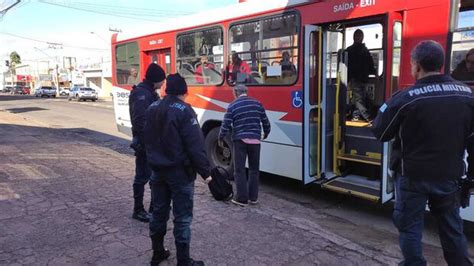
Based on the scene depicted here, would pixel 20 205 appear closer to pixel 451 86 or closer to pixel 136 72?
pixel 136 72

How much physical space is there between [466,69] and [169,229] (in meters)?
3.59

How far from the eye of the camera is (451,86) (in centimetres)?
288

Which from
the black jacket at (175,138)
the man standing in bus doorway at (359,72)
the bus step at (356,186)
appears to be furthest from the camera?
the man standing in bus doorway at (359,72)

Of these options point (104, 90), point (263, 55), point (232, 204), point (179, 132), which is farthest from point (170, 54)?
point (104, 90)

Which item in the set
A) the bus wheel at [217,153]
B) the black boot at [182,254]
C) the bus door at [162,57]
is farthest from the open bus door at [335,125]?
the bus door at [162,57]

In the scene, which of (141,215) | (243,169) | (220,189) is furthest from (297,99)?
(141,215)

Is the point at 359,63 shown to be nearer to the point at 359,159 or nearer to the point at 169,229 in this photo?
the point at 359,159

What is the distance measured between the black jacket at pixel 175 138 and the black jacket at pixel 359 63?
134 inches

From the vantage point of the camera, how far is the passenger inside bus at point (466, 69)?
13.7ft

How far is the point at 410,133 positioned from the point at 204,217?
114 inches

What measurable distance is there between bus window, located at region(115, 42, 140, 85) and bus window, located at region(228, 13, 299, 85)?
3.05 m

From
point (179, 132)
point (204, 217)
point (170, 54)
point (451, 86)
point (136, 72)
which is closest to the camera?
point (451, 86)

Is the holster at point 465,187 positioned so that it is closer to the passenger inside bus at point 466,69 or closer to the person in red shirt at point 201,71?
the passenger inside bus at point 466,69

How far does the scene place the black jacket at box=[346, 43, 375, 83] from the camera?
239 inches
